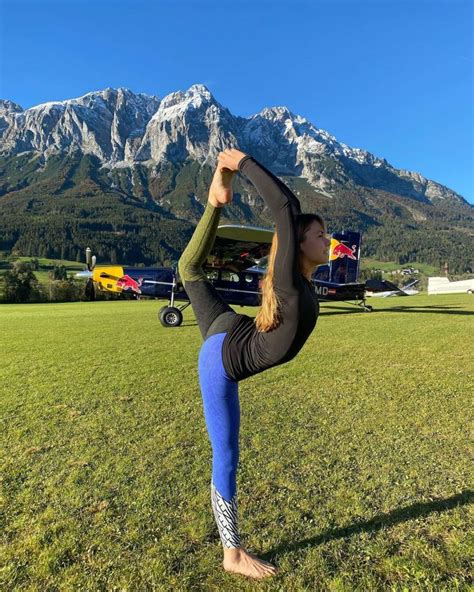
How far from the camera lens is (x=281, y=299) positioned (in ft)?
5.70

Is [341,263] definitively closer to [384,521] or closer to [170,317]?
[170,317]

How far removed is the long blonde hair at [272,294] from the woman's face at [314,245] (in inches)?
0.7

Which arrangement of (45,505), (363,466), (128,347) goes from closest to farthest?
(45,505), (363,466), (128,347)

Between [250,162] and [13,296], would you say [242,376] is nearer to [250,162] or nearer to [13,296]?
[250,162]

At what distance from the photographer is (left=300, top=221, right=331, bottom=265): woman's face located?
183 centimetres

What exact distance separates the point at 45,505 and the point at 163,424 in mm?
1704

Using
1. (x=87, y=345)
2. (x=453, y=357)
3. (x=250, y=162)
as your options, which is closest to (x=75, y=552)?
(x=250, y=162)

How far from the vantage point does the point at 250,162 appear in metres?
1.82

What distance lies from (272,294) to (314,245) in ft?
1.08

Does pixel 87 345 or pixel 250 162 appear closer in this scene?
pixel 250 162

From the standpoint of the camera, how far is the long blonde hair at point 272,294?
1.75 metres

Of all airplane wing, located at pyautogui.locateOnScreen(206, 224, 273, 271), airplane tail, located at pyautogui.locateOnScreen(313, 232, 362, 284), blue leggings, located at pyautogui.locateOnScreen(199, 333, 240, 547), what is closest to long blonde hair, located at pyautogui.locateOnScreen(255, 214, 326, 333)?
blue leggings, located at pyautogui.locateOnScreen(199, 333, 240, 547)

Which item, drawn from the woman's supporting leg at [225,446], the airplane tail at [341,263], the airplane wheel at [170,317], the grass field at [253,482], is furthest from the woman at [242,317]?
the airplane tail at [341,263]

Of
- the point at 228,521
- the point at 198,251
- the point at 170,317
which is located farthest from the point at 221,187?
the point at 170,317
